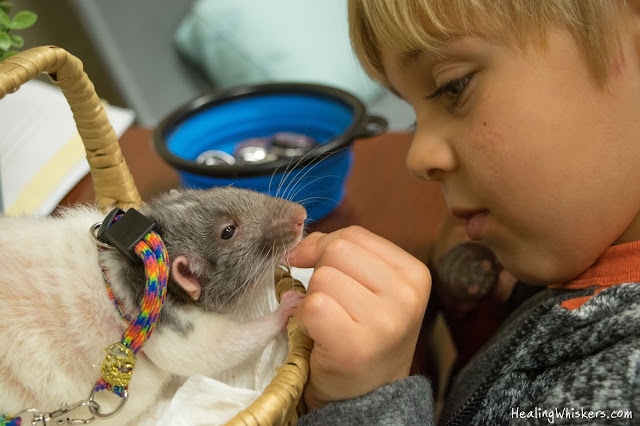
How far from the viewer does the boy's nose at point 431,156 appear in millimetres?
884

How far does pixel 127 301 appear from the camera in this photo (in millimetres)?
863

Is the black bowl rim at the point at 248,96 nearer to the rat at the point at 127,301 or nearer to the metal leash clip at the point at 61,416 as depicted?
the rat at the point at 127,301

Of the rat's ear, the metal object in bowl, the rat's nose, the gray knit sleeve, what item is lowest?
the metal object in bowl

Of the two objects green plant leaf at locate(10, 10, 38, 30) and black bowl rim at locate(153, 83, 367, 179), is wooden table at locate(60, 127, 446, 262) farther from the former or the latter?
green plant leaf at locate(10, 10, 38, 30)

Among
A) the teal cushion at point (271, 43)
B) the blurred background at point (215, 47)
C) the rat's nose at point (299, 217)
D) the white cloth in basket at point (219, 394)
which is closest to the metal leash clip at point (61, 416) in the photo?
the white cloth in basket at point (219, 394)

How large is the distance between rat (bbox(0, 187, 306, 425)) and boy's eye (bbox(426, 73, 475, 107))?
32 cm

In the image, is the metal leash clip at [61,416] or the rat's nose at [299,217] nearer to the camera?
the metal leash clip at [61,416]

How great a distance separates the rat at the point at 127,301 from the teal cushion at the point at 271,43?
1.50 m

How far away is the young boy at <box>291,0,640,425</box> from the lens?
2.30ft

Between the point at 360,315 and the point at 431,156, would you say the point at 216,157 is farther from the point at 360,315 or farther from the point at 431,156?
the point at 360,315

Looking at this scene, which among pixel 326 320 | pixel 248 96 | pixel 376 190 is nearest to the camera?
pixel 326 320

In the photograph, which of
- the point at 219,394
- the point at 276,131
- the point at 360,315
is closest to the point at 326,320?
the point at 360,315

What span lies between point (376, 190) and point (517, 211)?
548mm

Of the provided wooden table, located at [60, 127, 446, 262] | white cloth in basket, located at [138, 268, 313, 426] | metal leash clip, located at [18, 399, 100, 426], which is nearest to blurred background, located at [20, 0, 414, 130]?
wooden table, located at [60, 127, 446, 262]
